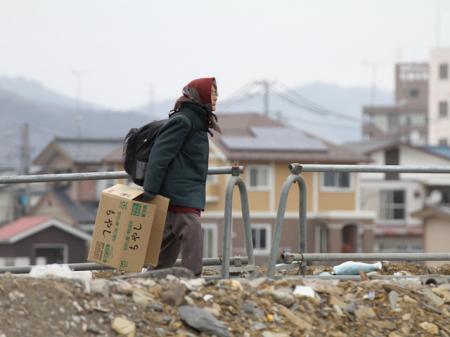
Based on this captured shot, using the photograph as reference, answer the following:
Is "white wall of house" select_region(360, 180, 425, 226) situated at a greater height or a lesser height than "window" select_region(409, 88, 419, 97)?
lesser

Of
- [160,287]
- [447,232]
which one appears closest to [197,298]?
[160,287]

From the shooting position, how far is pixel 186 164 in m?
9.73

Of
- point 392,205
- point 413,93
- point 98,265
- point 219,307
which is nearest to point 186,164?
point 98,265

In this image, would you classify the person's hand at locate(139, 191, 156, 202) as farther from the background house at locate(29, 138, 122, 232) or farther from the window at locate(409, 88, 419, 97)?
the window at locate(409, 88, 419, 97)

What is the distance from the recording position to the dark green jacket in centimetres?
959

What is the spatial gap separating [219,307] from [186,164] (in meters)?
1.66

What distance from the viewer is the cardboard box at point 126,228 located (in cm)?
967

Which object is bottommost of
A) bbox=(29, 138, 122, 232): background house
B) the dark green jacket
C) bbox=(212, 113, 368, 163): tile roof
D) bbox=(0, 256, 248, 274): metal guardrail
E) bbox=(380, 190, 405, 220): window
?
bbox=(380, 190, 405, 220): window

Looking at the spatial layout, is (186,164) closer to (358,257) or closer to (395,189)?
(358,257)

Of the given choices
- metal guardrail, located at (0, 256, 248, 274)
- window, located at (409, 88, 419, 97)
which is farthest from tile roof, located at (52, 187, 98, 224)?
window, located at (409, 88, 419, 97)

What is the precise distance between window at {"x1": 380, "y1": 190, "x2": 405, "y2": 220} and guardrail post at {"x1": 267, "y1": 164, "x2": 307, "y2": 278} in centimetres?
8130

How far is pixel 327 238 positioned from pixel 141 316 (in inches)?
2680

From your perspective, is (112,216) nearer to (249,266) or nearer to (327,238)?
(249,266)

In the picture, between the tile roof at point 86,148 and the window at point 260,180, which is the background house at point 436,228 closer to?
the window at point 260,180
